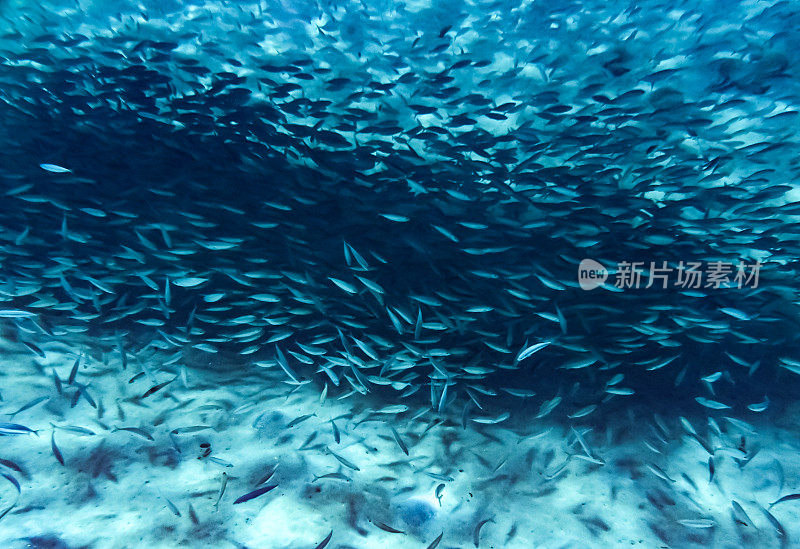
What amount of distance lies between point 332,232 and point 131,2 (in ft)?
19.1

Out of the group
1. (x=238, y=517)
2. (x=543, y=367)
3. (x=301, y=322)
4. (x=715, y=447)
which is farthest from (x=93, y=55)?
(x=715, y=447)

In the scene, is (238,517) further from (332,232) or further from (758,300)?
(758,300)

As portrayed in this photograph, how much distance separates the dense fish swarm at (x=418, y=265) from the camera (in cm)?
439

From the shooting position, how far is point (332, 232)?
6719 millimetres
